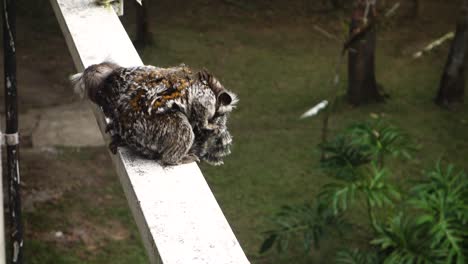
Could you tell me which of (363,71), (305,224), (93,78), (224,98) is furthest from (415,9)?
(93,78)

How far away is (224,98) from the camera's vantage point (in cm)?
321

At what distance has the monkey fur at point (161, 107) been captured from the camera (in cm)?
312

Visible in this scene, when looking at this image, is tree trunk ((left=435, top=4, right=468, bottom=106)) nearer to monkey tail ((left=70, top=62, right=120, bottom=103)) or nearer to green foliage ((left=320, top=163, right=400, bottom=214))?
green foliage ((left=320, top=163, right=400, bottom=214))

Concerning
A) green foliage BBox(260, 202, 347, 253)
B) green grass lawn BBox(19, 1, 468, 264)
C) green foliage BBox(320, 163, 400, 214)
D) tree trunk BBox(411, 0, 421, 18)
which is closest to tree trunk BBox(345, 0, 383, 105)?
green grass lawn BBox(19, 1, 468, 264)

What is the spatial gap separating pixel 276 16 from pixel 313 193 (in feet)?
17.5

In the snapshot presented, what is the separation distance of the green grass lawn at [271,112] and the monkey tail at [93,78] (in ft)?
10.6

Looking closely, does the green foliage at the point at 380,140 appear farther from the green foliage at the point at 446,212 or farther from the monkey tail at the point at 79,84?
the monkey tail at the point at 79,84

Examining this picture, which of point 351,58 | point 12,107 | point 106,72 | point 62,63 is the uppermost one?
point 106,72

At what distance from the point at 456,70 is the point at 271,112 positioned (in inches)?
92.4

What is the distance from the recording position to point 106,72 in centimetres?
325

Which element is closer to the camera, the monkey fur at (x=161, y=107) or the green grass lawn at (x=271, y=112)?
the monkey fur at (x=161, y=107)

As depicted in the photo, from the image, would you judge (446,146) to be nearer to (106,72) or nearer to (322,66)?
(322,66)

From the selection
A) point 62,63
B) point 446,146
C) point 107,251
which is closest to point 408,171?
point 446,146

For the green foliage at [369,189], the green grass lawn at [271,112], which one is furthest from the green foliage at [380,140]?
the green grass lawn at [271,112]
